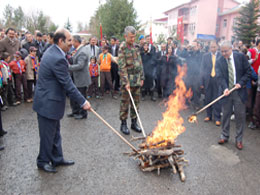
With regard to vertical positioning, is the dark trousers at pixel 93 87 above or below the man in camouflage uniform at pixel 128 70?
below

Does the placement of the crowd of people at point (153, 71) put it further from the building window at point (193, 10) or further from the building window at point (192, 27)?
the building window at point (193, 10)

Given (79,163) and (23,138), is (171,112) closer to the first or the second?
(79,163)

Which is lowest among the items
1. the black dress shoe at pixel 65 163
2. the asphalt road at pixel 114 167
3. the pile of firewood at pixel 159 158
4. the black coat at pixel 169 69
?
the asphalt road at pixel 114 167

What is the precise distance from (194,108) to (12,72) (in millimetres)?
6601

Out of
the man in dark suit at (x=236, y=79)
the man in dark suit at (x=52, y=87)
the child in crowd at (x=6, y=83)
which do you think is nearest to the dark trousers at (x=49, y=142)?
the man in dark suit at (x=52, y=87)

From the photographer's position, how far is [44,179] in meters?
3.46

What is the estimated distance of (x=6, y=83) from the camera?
6.90m

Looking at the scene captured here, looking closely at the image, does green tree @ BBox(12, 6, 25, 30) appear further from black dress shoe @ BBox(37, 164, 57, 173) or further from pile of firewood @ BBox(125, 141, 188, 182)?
pile of firewood @ BBox(125, 141, 188, 182)

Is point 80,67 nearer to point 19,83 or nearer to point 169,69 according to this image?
point 19,83

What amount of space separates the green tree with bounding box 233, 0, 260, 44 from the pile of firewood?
26.4 metres

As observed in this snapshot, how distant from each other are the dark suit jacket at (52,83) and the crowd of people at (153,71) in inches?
77.2

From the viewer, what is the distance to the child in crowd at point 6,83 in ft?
22.6

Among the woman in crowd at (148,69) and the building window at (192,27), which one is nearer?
the woman in crowd at (148,69)

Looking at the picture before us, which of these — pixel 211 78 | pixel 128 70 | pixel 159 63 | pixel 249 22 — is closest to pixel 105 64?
pixel 159 63
